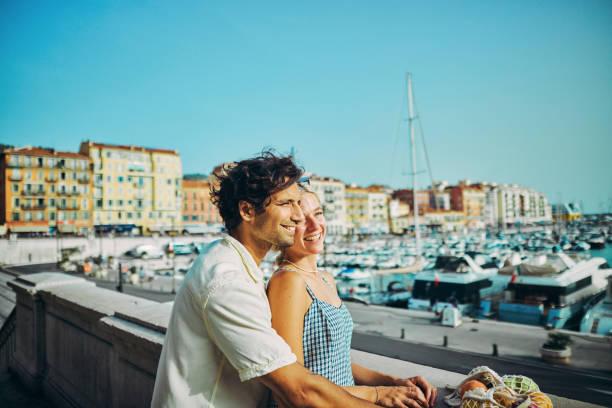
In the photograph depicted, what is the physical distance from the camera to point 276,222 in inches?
65.1

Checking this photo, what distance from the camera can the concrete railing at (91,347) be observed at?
2.42m

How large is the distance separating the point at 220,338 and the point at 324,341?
57cm

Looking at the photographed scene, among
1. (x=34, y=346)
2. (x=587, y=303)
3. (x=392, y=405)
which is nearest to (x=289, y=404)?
(x=392, y=405)

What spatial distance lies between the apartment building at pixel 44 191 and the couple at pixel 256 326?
6684cm

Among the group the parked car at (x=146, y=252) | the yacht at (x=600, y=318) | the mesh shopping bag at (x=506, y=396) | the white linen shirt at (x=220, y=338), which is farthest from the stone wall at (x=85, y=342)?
the parked car at (x=146, y=252)

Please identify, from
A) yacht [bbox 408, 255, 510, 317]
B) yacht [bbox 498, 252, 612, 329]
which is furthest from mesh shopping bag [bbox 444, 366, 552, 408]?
yacht [bbox 408, 255, 510, 317]

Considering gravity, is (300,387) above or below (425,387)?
above

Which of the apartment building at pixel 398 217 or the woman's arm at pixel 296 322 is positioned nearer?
the woman's arm at pixel 296 322

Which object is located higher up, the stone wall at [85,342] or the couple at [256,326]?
the couple at [256,326]

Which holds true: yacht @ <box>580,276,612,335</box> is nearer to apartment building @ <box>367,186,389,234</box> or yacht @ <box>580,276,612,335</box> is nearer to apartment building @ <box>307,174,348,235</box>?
apartment building @ <box>307,174,348,235</box>

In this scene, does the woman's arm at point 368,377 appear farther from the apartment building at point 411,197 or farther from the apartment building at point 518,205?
the apartment building at point 518,205

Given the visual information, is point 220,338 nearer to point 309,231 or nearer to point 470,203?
point 309,231

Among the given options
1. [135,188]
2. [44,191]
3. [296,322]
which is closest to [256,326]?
[296,322]

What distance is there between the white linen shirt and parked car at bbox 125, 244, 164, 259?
171 ft
